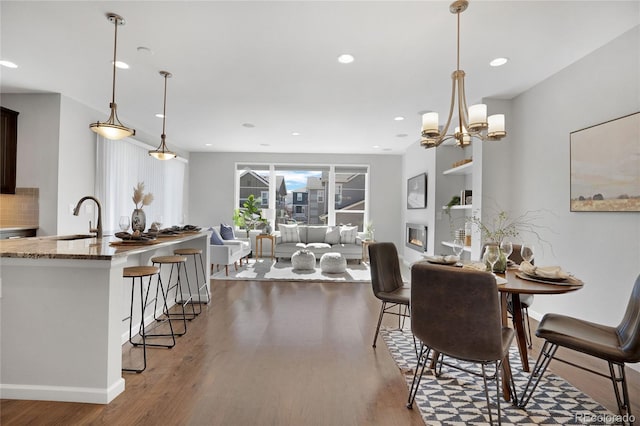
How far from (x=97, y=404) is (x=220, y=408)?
755 mm

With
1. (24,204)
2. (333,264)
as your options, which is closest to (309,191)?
(333,264)

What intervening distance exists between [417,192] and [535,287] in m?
4.90

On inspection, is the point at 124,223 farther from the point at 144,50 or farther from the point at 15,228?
the point at 15,228

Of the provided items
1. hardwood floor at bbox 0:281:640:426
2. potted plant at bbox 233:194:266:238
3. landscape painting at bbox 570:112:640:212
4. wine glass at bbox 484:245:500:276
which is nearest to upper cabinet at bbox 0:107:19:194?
hardwood floor at bbox 0:281:640:426

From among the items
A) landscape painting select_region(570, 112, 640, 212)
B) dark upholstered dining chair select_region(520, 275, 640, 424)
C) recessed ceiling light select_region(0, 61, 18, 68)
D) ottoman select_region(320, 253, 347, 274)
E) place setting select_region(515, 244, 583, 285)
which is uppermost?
recessed ceiling light select_region(0, 61, 18, 68)

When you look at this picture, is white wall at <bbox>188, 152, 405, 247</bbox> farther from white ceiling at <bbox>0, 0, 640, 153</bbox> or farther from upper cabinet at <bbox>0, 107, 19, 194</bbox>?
upper cabinet at <bbox>0, 107, 19, 194</bbox>

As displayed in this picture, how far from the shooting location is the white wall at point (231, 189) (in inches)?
324

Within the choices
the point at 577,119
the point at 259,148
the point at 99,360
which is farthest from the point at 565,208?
the point at 259,148

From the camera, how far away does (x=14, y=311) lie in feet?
6.47

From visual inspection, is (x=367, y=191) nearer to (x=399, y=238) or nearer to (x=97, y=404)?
(x=399, y=238)

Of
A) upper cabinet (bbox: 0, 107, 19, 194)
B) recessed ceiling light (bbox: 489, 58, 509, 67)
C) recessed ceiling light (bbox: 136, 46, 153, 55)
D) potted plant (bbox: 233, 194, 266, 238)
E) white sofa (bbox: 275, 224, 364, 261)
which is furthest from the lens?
potted plant (bbox: 233, 194, 266, 238)

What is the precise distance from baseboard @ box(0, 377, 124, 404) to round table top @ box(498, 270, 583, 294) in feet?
8.06

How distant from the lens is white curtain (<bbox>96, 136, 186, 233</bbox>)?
15.9 feet

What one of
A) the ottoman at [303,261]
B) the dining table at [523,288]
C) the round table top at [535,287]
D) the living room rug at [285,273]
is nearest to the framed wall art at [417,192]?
the living room rug at [285,273]
